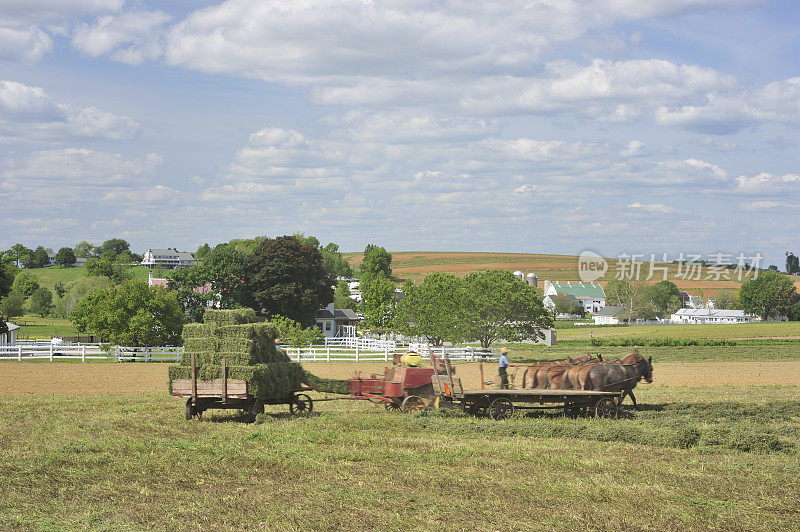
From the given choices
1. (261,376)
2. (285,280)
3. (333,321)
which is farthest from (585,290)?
(261,376)

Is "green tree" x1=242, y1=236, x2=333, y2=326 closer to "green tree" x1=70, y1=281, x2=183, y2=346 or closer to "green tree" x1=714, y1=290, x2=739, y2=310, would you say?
"green tree" x1=70, y1=281, x2=183, y2=346

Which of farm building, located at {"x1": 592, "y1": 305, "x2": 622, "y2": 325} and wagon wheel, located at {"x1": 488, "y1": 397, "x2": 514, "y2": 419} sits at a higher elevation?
wagon wheel, located at {"x1": 488, "y1": 397, "x2": 514, "y2": 419}

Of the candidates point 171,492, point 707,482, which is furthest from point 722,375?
point 171,492

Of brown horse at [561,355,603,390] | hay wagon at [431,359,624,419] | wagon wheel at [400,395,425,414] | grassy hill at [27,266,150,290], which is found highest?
grassy hill at [27,266,150,290]

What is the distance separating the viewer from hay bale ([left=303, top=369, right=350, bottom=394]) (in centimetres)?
1808

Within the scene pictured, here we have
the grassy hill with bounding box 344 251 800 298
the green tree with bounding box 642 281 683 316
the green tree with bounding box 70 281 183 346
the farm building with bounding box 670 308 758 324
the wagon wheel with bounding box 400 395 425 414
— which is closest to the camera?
the wagon wheel with bounding box 400 395 425 414

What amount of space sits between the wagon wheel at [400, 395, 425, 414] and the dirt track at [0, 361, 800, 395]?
890 centimetres

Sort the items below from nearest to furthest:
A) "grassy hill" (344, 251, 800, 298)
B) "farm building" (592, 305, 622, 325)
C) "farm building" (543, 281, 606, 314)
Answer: "farm building" (592, 305, 622, 325), "grassy hill" (344, 251, 800, 298), "farm building" (543, 281, 606, 314)

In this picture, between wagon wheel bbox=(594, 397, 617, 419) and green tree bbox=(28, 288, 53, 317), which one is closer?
wagon wheel bbox=(594, 397, 617, 419)

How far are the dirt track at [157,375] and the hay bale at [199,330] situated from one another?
9383 mm

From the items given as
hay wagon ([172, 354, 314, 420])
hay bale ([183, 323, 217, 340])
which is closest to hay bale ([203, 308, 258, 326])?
hay bale ([183, 323, 217, 340])

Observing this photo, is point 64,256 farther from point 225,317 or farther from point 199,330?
point 225,317

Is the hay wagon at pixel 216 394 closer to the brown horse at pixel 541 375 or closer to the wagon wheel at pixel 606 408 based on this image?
the brown horse at pixel 541 375

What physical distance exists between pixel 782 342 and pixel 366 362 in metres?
38.7
